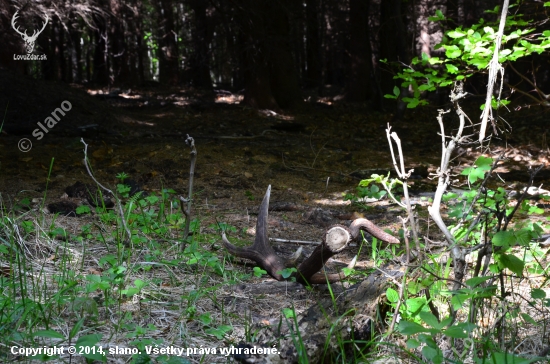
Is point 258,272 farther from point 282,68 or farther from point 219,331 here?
point 282,68

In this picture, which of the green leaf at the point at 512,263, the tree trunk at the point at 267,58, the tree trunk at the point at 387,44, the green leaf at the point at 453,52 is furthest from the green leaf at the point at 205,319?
the tree trunk at the point at 387,44

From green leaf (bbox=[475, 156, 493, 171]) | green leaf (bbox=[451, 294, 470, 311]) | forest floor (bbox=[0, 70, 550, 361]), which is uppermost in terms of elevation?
green leaf (bbox=[475, 156, 493, 171])

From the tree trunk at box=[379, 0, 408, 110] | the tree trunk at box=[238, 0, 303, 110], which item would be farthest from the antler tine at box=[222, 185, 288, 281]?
the tree trunk at box=[379, 0, 408, 110]

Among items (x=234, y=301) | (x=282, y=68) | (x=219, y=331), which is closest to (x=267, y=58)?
(x=282, y=68)

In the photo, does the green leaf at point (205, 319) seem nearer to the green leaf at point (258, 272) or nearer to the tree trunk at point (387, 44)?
the green leaf at point (258, 272)

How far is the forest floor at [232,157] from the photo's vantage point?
4668 millimetres

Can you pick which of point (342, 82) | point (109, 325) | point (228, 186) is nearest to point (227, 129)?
point (228, 186)

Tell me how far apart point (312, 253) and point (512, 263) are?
3.97 feet

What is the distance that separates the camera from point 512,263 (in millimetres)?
1951

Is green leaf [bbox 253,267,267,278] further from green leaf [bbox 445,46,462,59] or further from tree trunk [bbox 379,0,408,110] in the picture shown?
tree trunk [bbox 379,0,408,110]

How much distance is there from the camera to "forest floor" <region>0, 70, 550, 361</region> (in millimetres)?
4668

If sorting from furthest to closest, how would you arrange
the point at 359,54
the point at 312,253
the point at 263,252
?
the point at 359,54 → the point at 263,252 → the point at 312,253

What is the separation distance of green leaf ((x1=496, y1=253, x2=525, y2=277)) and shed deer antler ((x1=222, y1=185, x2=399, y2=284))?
0.93 meters

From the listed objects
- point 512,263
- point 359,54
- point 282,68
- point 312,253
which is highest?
point 359,54
